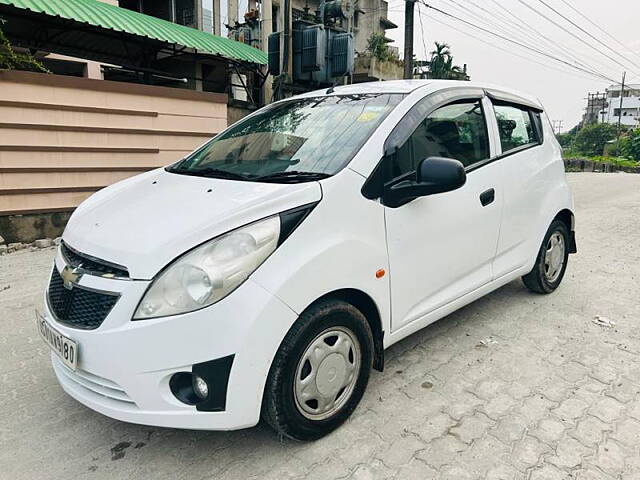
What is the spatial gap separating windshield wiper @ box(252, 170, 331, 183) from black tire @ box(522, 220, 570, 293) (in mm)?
2365

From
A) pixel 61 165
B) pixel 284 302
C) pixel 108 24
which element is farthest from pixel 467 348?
pixel 108 24

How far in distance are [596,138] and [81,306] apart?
228ft

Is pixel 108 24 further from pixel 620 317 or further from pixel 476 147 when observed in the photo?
pixel 620 317

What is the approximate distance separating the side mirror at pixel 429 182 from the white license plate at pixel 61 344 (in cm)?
157

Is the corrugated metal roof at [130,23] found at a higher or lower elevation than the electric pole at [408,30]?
lower

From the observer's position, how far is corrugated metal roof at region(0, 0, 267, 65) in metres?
6.93

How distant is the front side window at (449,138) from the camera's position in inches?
101

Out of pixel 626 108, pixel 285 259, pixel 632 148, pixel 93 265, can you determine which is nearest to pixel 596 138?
pixel 632 148

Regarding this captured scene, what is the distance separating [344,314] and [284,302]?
0.39 m

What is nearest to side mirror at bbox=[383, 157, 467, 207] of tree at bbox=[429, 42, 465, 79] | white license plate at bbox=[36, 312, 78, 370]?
white license plate at bbox=[36, 312, 78, 370]

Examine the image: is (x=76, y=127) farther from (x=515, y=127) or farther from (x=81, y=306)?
(x=515, y=127)

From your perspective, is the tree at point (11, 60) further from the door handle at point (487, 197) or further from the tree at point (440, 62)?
the tree at point (440, 62)

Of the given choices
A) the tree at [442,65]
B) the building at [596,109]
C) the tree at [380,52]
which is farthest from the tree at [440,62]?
the building at [596,109]

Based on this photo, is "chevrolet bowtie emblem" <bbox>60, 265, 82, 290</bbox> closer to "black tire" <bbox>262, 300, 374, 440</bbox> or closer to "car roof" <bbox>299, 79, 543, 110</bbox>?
"black tire" <bbox>262, 300, 374, 440</bbox>
